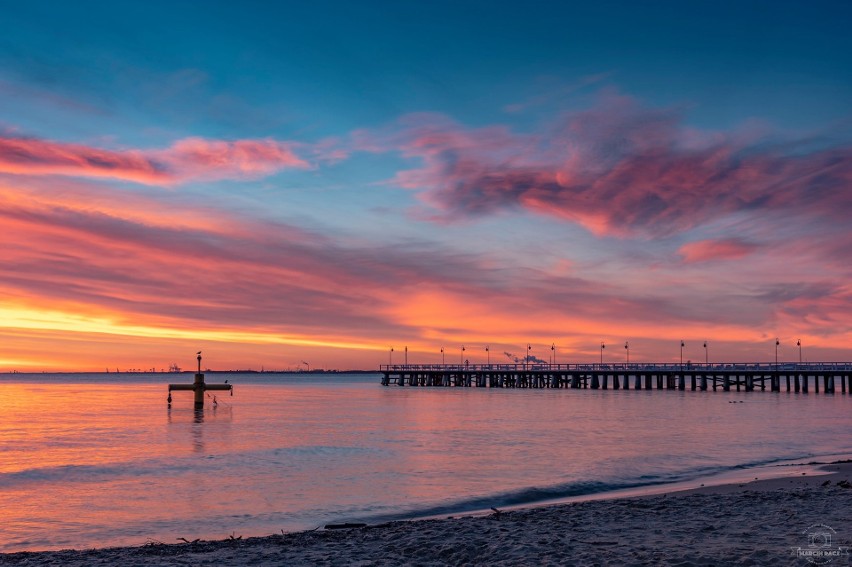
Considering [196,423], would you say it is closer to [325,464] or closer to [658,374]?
[325,464]

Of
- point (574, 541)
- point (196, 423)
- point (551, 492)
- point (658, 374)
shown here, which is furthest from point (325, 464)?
point (658, 374)

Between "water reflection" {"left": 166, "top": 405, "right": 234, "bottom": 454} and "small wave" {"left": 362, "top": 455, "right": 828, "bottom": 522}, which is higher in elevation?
"small wave" {"left": 362, "top": 455, "right": 828, "bottom": 522}

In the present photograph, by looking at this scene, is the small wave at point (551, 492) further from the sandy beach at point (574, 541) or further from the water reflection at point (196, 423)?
the water reflection at point (196, 423)

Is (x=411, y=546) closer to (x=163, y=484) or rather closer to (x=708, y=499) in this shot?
(x=708, y=499)

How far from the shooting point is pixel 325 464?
29.1 meters

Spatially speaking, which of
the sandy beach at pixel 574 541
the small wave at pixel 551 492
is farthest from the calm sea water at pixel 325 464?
the sandy beach at pixel 574 541

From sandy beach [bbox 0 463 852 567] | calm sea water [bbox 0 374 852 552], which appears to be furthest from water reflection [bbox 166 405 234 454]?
sandy beach [bbox 0 463 852 567]

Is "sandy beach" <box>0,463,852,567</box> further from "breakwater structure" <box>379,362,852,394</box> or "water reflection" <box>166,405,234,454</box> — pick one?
"breakwater structure" <box>379,362,852,394</box>

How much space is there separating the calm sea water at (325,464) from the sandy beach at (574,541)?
10.9ft

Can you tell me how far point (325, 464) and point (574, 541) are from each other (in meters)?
18.2

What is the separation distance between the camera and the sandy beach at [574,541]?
1090 centimetres

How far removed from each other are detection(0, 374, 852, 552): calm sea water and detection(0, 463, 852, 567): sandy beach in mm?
3317

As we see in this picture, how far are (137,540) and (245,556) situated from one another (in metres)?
5.15

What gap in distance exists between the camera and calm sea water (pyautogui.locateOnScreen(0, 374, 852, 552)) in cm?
1883
